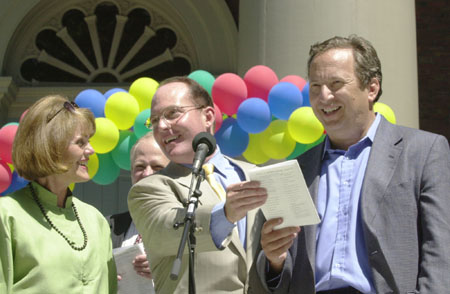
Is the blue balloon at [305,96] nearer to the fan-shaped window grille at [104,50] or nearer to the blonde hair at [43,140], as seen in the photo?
the blonde hair at [43,140]

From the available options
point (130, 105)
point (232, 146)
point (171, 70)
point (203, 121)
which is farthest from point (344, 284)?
point (171, 70)

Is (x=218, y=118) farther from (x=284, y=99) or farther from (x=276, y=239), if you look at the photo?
(x=276, y=239)

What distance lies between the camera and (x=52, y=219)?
11.3 feet

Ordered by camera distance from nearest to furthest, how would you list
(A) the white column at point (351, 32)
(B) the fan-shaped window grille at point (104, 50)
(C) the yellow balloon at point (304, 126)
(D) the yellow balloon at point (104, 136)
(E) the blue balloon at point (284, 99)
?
(C) the yellow balloon at point (304, 126) → (E) the blue balloon at point (284, 99) → (D) the yellow balloon at point (104, 136) → (A) the white column at point (351, 32) → (B) the fan-shaped window grille at point (104, 50)

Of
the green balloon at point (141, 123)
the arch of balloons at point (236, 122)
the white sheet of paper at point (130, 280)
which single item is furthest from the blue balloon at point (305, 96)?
the white sheet of paper at point (130, 280)

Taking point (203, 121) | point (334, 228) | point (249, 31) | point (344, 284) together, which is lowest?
point (344, 284)

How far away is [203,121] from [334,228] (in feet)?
3.21

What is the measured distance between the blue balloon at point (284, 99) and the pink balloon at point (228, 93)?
0.25 m

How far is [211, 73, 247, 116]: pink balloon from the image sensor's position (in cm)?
581

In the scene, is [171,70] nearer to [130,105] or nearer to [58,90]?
[58,90]

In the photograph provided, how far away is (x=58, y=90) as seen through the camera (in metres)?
10.2

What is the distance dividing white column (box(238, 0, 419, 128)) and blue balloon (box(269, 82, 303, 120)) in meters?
0.82

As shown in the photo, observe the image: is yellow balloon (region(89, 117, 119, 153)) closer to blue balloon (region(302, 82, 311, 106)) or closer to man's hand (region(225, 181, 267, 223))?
blue balloon (region(302, 82, 311, 106))

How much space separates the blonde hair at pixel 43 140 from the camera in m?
3.44
